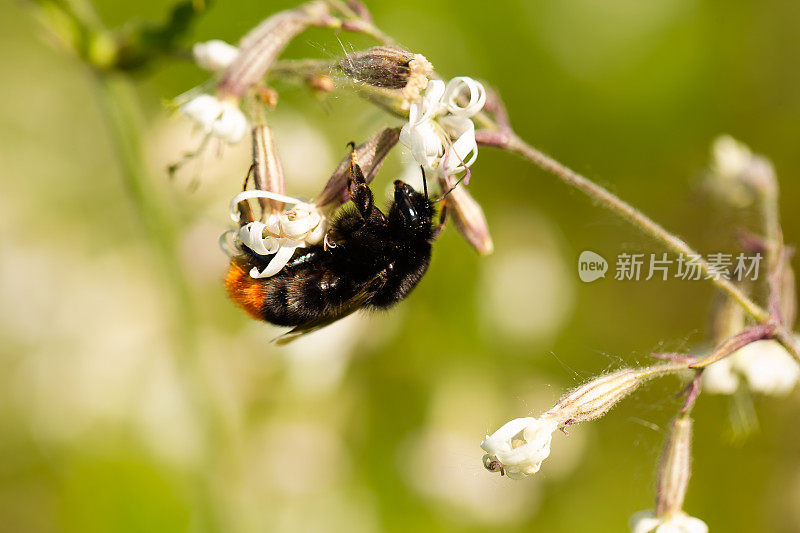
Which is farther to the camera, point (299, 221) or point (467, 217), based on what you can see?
point (467, 217)

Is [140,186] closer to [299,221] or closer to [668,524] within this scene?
[299,221]

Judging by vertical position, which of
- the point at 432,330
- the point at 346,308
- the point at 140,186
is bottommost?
the point at 432,330

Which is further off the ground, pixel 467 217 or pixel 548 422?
pixel 467 217

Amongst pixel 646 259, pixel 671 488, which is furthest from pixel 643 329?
pixel 671 488

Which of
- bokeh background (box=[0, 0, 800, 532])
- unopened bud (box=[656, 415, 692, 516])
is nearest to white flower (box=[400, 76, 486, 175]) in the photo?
unopened bud (box=[656, 415, 692, 516])

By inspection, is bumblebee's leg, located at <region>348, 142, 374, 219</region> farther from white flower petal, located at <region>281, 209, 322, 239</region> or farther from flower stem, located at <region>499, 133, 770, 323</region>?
flower stem, located at <region>499, 133, 770, 323</region>

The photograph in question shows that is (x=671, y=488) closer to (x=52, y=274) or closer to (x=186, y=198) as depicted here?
(x=186, y=198)

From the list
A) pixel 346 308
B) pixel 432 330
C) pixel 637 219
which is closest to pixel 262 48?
pixel 346 308
